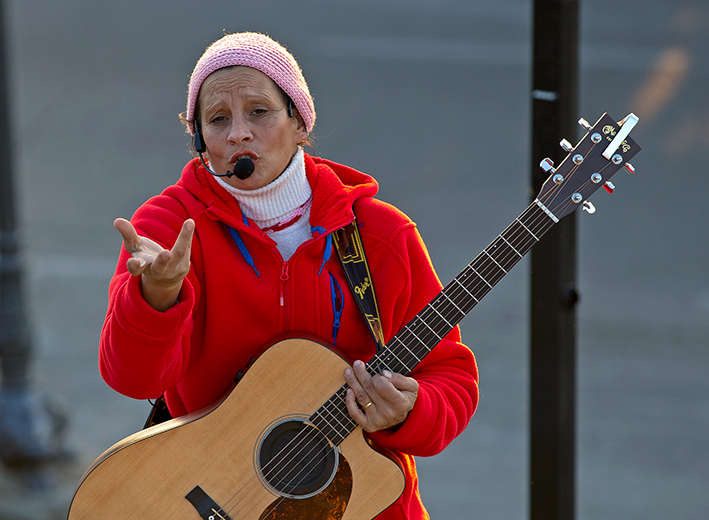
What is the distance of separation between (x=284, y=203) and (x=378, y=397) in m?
0.49

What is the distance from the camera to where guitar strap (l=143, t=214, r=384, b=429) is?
72.1 inches

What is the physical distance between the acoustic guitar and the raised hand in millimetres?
326

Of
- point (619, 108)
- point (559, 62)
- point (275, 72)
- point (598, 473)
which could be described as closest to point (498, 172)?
point (619, 108)

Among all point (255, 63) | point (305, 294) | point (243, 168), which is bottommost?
point (305, 294)

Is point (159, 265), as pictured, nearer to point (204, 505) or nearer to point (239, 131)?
point (239, 131)

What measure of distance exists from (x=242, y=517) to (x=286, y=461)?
0.15 m

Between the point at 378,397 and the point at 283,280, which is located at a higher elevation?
the point at 283,280

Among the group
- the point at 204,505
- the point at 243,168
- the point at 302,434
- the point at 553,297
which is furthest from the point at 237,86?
the point at 553,297

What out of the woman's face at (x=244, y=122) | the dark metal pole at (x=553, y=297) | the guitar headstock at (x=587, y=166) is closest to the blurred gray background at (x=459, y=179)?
the dark metal pole at (x=553, y=297)

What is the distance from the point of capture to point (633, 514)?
421 centimetres

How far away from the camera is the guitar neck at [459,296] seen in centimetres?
182

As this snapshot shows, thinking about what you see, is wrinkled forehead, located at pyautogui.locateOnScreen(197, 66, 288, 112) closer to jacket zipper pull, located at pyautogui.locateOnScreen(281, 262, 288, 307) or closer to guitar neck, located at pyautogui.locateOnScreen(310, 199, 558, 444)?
jacket zipper pull, located at pyautogui.locateOnScreen(281, 262, 288, 307)

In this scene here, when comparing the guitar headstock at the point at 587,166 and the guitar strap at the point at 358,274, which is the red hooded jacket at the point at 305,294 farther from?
the guitar headstock at the point at 587,166

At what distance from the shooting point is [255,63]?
5.88 ft
